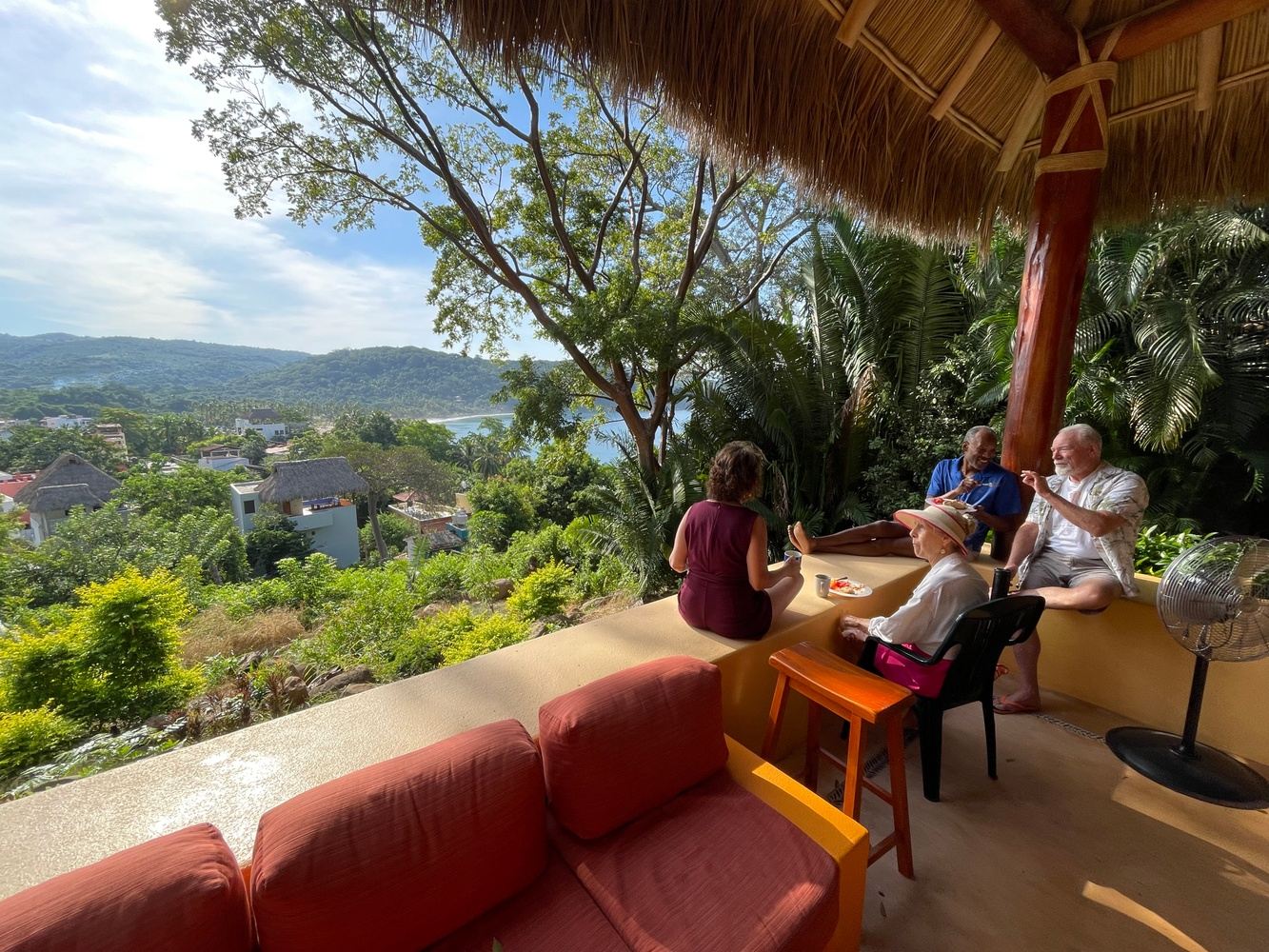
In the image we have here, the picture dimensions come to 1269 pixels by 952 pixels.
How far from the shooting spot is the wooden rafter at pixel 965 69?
93.4 inches

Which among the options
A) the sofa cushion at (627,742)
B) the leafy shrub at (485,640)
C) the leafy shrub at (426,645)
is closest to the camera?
the sofa cushion at (627,742)

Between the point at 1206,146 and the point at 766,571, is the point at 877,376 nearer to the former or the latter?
the point at 1206,146

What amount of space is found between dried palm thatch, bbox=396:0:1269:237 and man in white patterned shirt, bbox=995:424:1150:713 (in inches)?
69.5

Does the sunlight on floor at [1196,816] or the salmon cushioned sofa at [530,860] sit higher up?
the salmon cushioned sofa at [530,860]

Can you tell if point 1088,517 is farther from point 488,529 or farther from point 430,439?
point 430,439

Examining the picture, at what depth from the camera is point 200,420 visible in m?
34.6

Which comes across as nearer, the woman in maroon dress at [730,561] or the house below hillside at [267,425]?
the woman in maroon dress at [730,561]

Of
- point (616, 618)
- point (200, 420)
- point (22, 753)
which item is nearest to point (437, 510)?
point (200, 420)

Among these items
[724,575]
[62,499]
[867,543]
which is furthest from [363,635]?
[62,499]

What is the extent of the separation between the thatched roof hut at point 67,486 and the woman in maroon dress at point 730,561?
2600 cm

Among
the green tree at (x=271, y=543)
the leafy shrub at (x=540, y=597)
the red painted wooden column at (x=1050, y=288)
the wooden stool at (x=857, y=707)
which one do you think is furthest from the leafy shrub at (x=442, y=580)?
the green tree at (x=271, y=543)

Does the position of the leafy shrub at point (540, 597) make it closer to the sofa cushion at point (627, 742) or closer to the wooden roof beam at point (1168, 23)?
the sofa cushion at point (627, 742)

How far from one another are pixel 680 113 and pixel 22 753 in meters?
6.40

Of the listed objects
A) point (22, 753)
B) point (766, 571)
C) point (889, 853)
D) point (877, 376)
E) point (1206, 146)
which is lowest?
point (22, 753)
